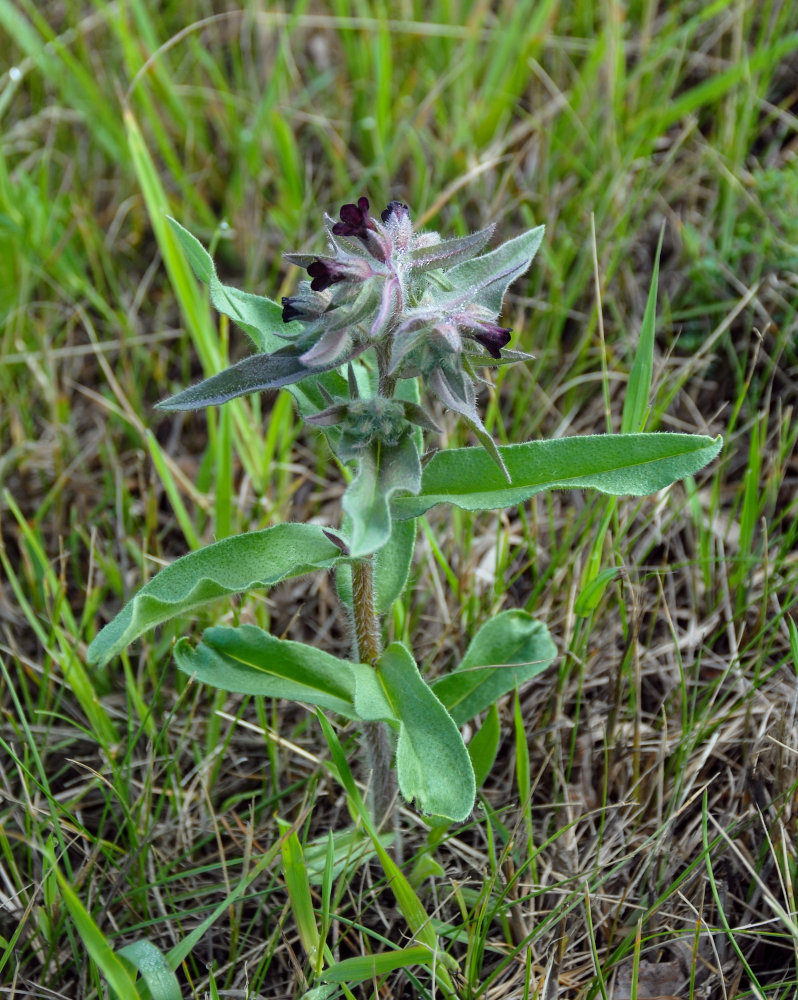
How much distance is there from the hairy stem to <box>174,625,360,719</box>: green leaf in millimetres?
90

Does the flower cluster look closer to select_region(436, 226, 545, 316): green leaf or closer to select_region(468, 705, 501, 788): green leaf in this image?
select_region(436, 226, 545, 316): green leaf

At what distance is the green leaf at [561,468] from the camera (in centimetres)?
223

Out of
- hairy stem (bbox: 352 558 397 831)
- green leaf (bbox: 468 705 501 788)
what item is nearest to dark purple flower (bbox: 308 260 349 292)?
hairy stem (bbox: 352 558 397 831)

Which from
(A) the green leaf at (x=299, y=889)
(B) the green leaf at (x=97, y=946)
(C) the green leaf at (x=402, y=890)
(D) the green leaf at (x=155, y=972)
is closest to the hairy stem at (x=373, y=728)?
(C) the green leaf at (x=402, y=890)

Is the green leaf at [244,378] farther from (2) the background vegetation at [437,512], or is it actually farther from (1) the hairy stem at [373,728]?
(2) the background vegetation at [437,512]

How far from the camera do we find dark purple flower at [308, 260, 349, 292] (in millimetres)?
2045

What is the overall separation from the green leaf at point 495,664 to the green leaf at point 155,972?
3.08 feet

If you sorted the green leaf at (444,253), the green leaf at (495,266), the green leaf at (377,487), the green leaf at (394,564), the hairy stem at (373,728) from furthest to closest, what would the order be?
the green leaf at (394,564), the hairy stem at (373,728), the green leaf at (495,266), the green leaf at (444,253), the green leaf at (377,487)

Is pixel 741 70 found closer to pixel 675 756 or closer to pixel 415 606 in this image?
pixel 415 606

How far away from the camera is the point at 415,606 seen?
334cm

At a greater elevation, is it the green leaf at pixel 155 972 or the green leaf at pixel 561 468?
the green leaf at pixel 561 468

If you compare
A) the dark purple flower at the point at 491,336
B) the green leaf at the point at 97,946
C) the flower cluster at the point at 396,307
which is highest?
the flower cluster at the point at 396,307

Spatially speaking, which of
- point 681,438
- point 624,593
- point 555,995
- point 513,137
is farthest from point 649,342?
point 513,137

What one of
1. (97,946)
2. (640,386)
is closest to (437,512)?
(640,386)
